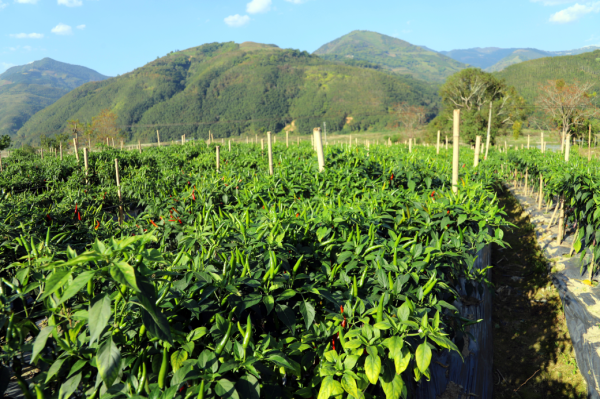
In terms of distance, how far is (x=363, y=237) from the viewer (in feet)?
6.37

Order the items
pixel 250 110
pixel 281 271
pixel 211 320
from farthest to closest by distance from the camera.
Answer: pixel 250 110 < pixel 281 271 < pixel 211 320

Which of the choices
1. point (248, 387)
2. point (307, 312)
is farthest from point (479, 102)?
point (248, 387)

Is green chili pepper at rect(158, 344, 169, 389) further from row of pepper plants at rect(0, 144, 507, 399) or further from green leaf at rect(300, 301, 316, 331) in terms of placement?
green leaf at rect(300, 301, 316, 331)

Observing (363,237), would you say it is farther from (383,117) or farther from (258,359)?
(383,117)

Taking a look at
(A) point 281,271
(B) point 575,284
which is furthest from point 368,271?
(B) point 575,284

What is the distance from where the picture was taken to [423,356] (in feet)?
3.77

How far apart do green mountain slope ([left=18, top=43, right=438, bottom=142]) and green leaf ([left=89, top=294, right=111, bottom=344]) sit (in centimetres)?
8599

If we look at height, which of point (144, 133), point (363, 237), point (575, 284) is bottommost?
point (575, 284)

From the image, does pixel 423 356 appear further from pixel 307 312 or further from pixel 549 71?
pixel 549 71

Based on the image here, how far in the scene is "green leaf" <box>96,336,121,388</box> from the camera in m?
0.91

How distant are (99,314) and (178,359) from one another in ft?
1.03

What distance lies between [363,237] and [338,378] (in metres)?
0.88

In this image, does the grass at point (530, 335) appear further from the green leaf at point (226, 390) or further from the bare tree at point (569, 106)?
the bare tree at point (569, 106)

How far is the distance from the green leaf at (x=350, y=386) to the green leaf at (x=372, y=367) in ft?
0.18
